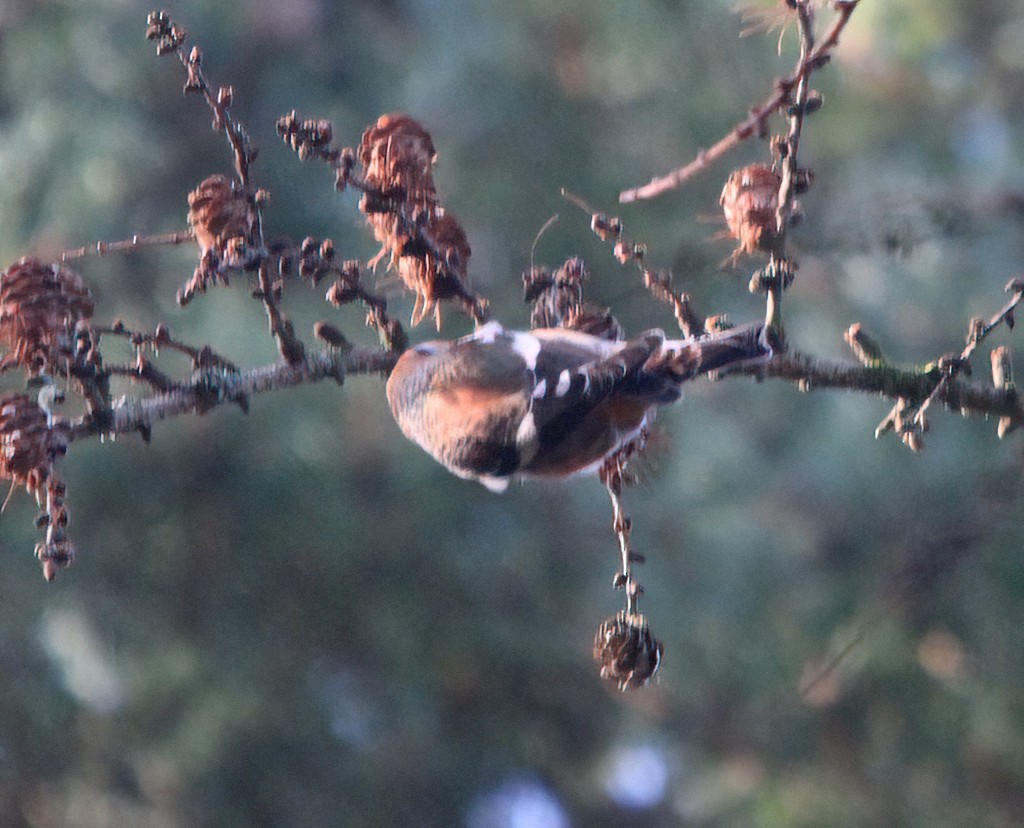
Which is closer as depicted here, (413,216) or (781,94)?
(781,94)

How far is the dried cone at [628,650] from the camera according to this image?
42.0 inches

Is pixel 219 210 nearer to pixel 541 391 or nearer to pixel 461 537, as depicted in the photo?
pixel 541 391

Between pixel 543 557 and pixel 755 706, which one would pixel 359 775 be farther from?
pixel 755 706

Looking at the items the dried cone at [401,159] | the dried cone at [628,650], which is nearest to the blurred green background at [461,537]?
the dried cone at [401,159]

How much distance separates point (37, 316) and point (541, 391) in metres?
0.52

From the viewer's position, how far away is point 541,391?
1298mm

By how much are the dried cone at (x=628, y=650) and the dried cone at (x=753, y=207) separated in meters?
0.34

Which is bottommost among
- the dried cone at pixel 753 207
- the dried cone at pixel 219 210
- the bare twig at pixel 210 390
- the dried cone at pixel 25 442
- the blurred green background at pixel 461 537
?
the dried cone at pixel 25 442

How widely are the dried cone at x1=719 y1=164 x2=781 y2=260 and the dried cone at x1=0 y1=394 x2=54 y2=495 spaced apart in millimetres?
599

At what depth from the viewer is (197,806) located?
276 centimetres

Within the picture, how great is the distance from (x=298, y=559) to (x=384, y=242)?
6.01 feet

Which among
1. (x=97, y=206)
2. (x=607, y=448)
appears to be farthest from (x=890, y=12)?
(x=607, y=448)

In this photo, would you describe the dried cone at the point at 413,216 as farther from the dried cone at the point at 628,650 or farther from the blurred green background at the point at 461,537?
the blurred green background at the point at 461,537

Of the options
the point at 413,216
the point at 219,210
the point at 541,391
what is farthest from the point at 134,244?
the point at 541,391
